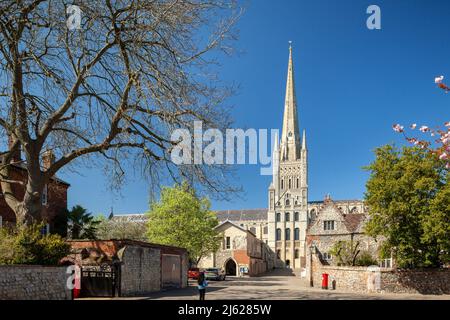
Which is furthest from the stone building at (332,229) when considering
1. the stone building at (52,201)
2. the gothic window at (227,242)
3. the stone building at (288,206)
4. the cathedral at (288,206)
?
the stone building at (288,206)

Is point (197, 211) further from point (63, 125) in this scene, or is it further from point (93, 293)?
point (63, 125)

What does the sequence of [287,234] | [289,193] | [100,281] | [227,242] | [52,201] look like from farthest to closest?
[289,193] < [287,234] < [227,242] < [52,201] < [100,281]

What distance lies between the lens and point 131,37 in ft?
61.9

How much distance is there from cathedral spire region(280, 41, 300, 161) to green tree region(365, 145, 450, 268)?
109 meters

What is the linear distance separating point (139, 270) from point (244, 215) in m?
117

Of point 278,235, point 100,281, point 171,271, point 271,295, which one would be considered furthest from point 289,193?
point 100,281

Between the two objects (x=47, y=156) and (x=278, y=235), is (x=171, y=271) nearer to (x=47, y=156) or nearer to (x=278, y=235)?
(x=47, y=156)

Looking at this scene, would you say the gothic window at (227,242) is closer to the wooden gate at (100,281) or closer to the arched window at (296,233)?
the wooden gate at (100,281)

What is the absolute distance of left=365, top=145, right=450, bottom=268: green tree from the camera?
31516 millimetres

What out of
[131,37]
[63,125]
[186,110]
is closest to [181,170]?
[186,110]

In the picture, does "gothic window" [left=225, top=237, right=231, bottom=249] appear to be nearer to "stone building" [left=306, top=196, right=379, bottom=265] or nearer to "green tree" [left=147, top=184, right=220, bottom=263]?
"green tree" [left=147, top=184, right=220, bottom=263]

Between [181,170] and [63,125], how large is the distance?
23.2 feet

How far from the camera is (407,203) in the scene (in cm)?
3167

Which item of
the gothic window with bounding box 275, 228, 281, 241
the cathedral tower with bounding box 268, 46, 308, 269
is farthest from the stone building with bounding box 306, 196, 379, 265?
the gothic window with bounding box 275, 228, 281, 241
